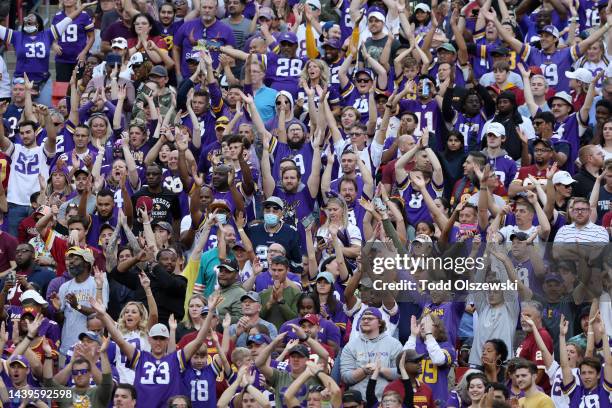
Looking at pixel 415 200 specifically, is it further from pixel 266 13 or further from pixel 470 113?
pixel 266 13

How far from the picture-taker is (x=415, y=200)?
19906 mm

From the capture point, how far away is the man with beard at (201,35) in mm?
23297

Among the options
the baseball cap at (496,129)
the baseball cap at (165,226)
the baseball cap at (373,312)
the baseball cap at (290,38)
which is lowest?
the baseball cap at (373,312)

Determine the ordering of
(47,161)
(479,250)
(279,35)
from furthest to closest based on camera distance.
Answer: (279,35), (47,161), (479,250)

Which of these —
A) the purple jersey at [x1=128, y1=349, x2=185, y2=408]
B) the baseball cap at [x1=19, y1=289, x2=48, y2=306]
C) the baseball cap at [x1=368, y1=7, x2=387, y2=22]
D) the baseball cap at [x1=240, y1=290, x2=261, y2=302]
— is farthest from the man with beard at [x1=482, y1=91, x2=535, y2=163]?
the baseball cap at [x1=19, y1=289, x2=48, y2=306]

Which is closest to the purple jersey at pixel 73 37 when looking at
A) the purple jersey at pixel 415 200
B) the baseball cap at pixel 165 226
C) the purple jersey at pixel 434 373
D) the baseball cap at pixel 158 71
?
the baseball cap at pixel 158 71

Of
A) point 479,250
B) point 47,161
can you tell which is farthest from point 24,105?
point 479,250

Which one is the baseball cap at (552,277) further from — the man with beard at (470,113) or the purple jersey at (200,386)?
the man with beard at (470,113)

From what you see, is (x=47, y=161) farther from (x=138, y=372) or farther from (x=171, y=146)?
(x=138, y=372)

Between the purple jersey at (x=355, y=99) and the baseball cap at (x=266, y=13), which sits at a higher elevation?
the baseball cap at (x=266, y=13)

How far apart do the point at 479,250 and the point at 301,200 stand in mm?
2351

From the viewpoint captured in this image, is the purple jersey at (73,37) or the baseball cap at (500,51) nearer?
the baseball cap at (500,51)

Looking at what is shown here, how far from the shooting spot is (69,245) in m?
19.6
